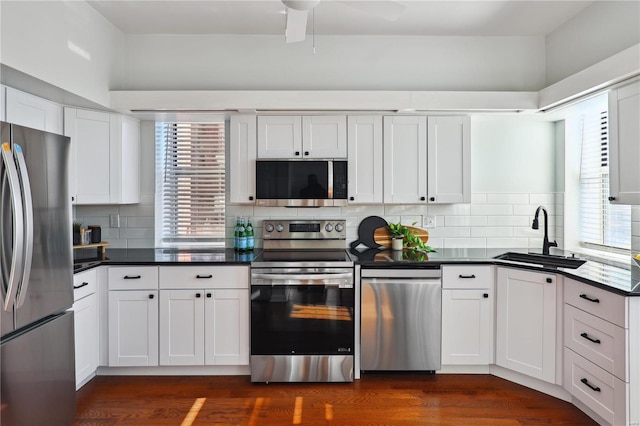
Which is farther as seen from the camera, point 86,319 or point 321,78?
point 321,78

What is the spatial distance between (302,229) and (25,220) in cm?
213

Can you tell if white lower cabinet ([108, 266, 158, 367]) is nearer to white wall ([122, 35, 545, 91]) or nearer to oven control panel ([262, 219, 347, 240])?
oven control panel ([262, 219, 347, 240])

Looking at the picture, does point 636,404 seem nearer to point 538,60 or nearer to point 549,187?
point 549,187

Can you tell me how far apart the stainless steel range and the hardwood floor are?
0.41 ft

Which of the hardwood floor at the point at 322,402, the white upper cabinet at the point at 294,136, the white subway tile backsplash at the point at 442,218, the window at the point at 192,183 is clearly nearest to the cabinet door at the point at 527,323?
the hardwood floor at the point at 322,402

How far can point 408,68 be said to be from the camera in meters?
3.52

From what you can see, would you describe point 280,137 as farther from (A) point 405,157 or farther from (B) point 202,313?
(B) point 202,313

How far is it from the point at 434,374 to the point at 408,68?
2528 millimetres

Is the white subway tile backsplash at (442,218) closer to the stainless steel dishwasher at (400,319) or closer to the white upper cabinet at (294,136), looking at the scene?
the white upper cabinet at (294,136)

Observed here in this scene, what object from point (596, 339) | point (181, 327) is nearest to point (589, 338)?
point (596, 339)

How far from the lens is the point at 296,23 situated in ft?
7.31

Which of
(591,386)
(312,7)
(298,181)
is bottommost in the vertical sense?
(591,386)

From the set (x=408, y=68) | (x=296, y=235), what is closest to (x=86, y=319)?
(x=296, y=235)

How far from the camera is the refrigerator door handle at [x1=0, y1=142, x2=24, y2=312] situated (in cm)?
187
